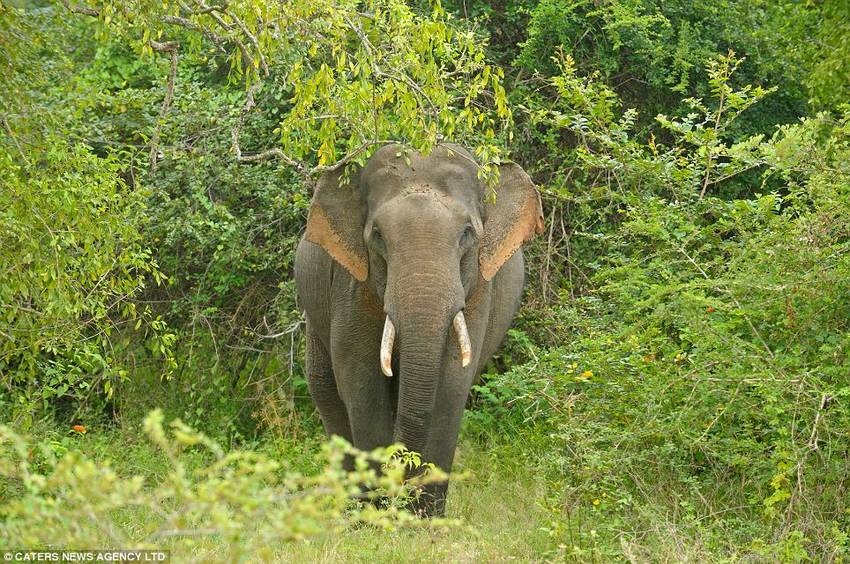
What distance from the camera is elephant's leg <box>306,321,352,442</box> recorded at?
1012 centimetres

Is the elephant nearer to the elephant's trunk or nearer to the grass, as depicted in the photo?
the elephant's trunk

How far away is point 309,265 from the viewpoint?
9984 mm

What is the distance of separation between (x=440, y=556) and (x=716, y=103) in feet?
22.8

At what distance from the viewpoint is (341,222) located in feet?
A: 29.2

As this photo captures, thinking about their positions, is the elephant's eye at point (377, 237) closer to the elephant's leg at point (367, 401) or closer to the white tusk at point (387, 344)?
the white tusk at point (387, 344)

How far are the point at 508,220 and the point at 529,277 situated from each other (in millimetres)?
3213

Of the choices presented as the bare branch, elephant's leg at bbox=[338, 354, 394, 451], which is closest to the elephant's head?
elephant's leg at bbox=[338, 354, 394, 451]

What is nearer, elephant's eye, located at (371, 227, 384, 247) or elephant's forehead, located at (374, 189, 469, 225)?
elephant's forehead, located at (374, 189, 469, 225)

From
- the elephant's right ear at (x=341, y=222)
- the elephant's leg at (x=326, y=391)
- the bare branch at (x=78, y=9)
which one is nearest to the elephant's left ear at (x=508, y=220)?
the elephant's right ear at (x=341, y=222)

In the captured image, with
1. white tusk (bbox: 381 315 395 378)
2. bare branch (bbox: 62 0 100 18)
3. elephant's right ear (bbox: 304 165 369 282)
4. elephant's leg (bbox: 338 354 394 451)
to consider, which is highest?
bare branch (bbox: 62 0 100 18)

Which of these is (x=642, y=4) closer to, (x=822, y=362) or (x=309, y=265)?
(x=309, y=265)

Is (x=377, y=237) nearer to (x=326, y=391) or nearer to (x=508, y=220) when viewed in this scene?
(x=508, y=220)

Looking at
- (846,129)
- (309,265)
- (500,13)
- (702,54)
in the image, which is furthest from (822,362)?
(500,13)

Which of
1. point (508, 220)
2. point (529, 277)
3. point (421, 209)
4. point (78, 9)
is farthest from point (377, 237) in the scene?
point (529, 277)
